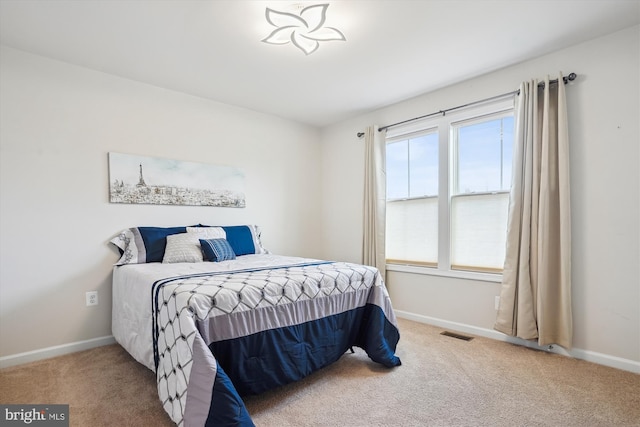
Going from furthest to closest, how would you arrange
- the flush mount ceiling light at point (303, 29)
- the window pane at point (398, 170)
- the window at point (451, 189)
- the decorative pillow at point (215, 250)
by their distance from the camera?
the window pane at point (398, 170) → the window at point (451, 189) → the decorative pillow at point (215, 250) → the flush mount ceiling light at point (303, 29)

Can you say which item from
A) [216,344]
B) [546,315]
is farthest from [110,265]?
[546,315]

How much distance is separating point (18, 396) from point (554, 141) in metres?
4.12

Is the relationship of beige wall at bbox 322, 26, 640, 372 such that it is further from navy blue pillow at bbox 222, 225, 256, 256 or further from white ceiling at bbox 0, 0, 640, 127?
navy blue pillow at bbox 222, 225, 256, 256

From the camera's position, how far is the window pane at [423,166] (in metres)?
3.54

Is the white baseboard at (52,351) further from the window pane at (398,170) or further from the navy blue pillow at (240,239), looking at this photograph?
the window pane at (398,170)

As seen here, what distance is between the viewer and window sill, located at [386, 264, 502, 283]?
3.02 metres

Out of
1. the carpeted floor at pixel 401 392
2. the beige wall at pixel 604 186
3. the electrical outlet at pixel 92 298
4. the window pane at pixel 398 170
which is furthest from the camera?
the window pane at pixel 398 170

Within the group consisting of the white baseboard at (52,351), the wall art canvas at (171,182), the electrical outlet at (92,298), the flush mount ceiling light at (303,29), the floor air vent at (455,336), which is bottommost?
the floor air vent at (455,336)

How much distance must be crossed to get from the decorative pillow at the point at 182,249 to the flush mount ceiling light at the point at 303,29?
1.81 m

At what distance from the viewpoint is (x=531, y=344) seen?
8.94ft

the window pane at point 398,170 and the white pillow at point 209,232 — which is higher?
the window pane at point 398,170

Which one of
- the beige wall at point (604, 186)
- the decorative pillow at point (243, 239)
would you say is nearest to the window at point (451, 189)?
the beige wall at point (604, 186)

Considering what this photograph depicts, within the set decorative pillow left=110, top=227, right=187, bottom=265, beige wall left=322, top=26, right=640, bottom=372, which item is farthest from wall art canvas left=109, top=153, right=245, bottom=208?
beige wall left=322, top=26, right=640, bottom=372

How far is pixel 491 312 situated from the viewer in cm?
301
